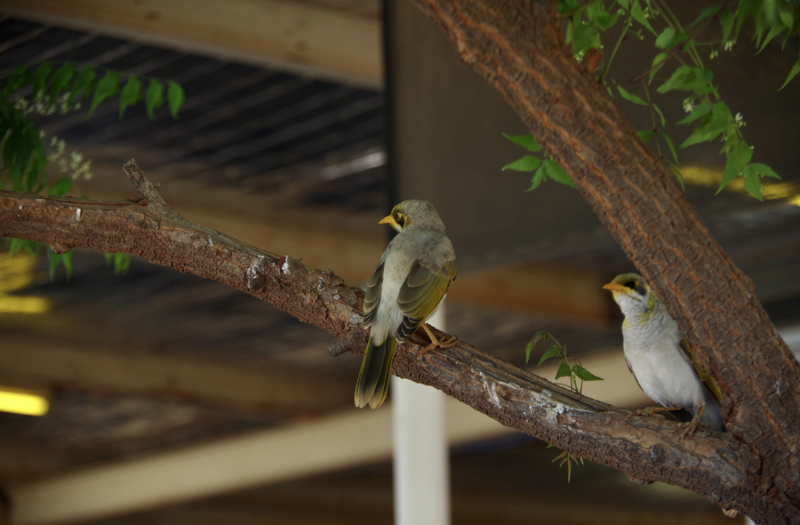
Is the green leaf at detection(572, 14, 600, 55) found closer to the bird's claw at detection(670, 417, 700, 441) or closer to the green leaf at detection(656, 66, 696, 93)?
the green leaf at detection(656, 66, 696, 93)

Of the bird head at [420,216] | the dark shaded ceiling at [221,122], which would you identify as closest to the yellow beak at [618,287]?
the bird head at [420,216]

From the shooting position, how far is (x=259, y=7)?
133 inches

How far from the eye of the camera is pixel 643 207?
1.55 m

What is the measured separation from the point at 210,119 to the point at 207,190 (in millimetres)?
722

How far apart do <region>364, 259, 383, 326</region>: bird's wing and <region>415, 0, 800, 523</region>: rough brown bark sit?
1.73 feet

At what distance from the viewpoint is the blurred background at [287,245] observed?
318 cm

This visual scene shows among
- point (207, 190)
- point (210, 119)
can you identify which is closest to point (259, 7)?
point (210, 119)

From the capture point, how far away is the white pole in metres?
3.27

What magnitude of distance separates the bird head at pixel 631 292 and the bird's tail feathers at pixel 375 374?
0.82 metres

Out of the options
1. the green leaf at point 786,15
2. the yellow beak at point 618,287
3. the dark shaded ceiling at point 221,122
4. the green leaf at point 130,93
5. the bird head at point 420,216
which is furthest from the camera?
the dark shaded ceiling at point 221,122

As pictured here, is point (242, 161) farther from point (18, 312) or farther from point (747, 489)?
point (747, 489)

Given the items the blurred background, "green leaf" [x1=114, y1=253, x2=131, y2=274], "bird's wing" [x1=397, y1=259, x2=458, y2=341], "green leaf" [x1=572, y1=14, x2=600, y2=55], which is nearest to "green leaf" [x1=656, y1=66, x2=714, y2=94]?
"green leaf" [x1=572, y1=14, x2=600, y2=55]

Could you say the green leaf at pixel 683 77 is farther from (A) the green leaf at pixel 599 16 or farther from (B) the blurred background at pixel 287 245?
(B) the blurred background at pixel 287 245

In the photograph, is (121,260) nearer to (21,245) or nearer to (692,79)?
(21,245)
